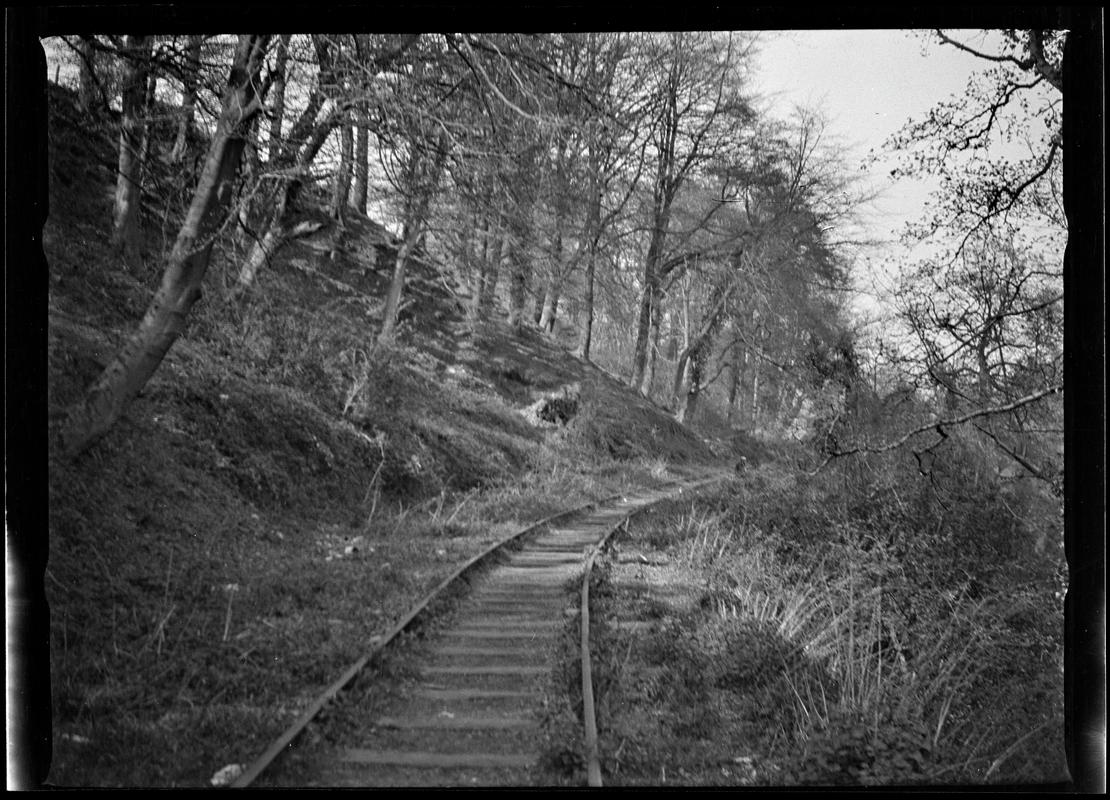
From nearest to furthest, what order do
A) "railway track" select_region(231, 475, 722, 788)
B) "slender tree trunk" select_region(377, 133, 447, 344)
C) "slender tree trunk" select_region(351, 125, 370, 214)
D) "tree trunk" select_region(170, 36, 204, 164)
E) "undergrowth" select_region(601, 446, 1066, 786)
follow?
"railway track" select_region(231, 475, 722, 788) < "undergrowth" select_region(601, 446, 1066, 786) < "tree trunk" select_region(170, 36, 204, 164) < "slender tree trunk" select_region(377, 133, 447, 344) < "slender tree trunk" select_region(351, 125, 370, 214)

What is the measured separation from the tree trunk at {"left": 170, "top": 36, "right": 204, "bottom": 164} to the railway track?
5467 millimetres

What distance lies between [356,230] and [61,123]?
38.8 ft

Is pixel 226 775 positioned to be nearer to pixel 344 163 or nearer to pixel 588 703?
pixel 588 703

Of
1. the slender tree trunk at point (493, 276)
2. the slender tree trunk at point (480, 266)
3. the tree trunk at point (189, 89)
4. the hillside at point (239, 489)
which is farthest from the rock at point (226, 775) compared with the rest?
the slender tree trunk at point (493, 276)

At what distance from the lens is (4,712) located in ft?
11.2

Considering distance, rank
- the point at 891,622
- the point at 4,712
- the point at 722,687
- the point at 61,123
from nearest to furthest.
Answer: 1. the point at 4,712
2. the point at 722,687
3. the point at 891,622
4. the point at 61,123

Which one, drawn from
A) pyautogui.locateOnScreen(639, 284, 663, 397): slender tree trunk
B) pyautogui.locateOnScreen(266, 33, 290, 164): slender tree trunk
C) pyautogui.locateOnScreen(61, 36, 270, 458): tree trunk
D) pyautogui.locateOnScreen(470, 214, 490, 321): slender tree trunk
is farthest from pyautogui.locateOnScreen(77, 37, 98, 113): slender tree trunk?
pyautogui.locateOnScreen(639, 284, 663, 397): slender tree trunk

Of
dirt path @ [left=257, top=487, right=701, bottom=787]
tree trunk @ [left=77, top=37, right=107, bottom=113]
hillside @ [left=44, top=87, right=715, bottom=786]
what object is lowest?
dirt path @ [left=257, top=487, right=701, bottom=787]

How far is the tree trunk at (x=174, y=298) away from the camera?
23.7ft

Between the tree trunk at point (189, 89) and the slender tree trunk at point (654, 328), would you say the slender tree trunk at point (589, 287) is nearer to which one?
the slender tree trunk at point (654, 328)

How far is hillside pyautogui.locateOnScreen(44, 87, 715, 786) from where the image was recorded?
16.2 feet

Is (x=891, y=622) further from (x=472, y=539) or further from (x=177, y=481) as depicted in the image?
(x=177, y=481)

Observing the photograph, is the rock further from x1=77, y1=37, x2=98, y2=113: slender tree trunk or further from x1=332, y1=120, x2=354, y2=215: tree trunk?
x1=332, y1=120, x2=354, y2=215: tree trunk

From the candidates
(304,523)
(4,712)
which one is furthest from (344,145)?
(4,712)
